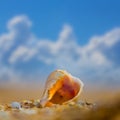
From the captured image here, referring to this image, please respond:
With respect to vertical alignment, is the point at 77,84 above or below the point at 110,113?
above

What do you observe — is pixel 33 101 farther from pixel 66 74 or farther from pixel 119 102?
pixel 119 102

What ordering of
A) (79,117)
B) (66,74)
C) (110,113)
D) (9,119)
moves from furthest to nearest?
(66,74)
(9,119)
(79,117)
(110,113)

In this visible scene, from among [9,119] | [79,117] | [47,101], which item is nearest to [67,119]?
[79,117]

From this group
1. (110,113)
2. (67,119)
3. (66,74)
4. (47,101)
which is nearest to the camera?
(110,113)

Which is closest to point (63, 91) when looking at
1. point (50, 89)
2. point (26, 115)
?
point (50, 89)

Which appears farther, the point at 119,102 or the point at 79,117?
the point at 79,117

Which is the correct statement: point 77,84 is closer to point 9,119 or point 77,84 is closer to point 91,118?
point 9,119

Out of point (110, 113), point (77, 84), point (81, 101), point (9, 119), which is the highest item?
point (77, 84)
